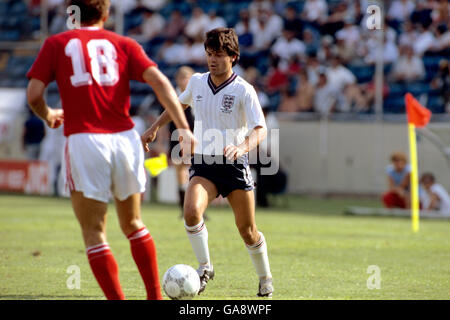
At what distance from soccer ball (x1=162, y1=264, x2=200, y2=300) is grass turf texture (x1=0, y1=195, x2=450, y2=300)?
10.3 inches

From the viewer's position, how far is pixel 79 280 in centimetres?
768

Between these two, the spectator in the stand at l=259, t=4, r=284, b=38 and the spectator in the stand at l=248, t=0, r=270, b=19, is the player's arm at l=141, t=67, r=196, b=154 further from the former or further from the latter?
the spectator in the stand at l=248, t=0, r=270, b=19

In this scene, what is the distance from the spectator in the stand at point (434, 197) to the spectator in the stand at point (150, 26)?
10358 millimetres

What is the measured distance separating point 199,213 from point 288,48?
14437mm

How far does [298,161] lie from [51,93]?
726cm

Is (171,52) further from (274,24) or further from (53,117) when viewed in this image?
(53,117)

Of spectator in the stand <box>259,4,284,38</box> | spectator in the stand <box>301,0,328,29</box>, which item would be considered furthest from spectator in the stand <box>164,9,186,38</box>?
spectator in the stand <box>301,0,328,29</box>

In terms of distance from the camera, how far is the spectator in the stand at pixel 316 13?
20891 mm

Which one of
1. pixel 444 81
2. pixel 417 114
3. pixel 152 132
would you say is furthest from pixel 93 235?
pixel 444 81

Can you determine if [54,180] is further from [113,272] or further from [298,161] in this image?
[113,272]

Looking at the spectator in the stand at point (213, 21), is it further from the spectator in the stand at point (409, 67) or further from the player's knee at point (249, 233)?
the player's knee at point (249, 233)

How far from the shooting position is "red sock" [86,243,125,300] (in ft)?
17.9

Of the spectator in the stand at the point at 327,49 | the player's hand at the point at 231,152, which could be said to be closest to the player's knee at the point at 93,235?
the player's hand at the point at 231,152

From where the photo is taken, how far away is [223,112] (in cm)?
705
